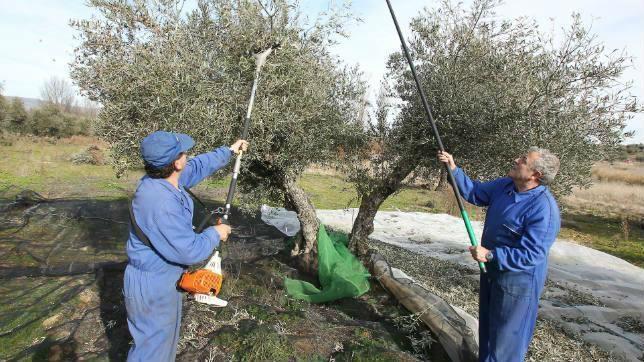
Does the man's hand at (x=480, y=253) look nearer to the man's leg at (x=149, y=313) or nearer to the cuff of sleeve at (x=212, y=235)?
the cuff of sleeve at (x=212, y=235)

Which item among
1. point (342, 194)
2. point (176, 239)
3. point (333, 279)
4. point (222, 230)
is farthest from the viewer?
point (342, 194)

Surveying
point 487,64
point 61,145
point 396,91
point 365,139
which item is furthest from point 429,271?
point 61,145

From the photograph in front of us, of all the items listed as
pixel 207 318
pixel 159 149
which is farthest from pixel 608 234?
pixel 159 149

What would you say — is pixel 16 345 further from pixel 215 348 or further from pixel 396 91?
pixel 396 91

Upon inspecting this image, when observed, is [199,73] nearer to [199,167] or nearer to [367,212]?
[199,167]

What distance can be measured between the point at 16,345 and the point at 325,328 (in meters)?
3.62

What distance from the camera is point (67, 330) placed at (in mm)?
4996

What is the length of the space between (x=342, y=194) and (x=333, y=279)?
12195 mm

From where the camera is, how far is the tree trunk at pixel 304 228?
8133 mm

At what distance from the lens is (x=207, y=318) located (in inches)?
214

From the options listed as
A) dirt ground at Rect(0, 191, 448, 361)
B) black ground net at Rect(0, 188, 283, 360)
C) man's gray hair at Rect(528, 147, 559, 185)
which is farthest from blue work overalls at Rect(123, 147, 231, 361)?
man's gray hair at Rect(528, 147, 559, 185)

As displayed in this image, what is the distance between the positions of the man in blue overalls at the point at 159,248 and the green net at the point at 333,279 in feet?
10.5

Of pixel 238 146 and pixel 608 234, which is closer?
pixel 238 146

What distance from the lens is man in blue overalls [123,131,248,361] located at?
3359 mm
